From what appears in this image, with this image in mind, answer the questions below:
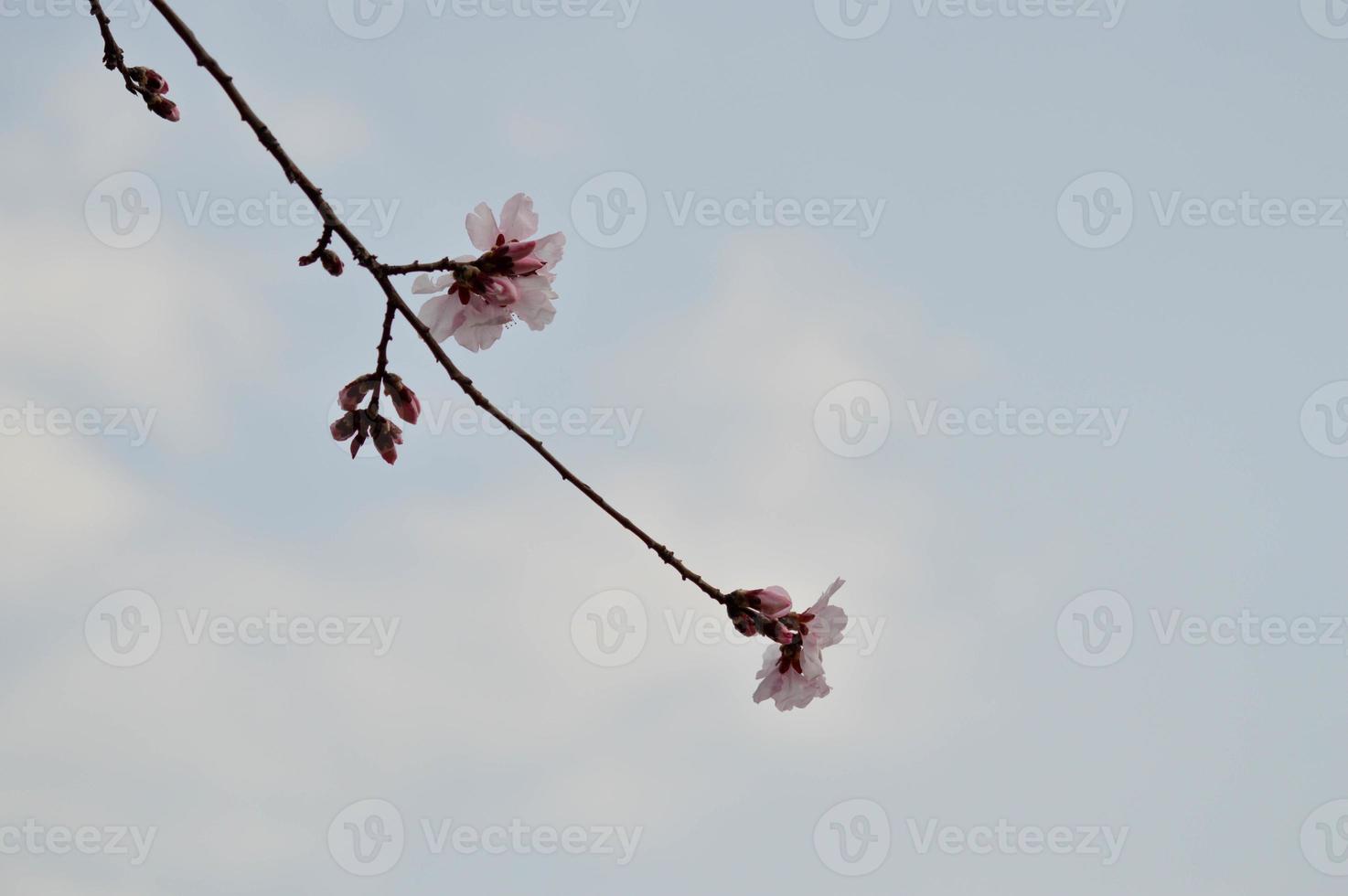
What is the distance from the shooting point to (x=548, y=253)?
5.89ft

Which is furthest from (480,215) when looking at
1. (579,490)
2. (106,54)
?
(106,54)

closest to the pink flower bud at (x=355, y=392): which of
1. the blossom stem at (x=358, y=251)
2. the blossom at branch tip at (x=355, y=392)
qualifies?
the blossom at branch tip at (x=355, y=392)

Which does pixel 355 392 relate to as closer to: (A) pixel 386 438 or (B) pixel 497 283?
(A) pixel 386 438

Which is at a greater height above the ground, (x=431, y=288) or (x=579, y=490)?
(x=431, y=288)

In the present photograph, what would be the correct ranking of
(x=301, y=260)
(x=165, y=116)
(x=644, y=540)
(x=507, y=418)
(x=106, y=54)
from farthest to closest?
1. (x=165, y=116)
2. (x=106, y=54)
3. (x=301, y=260)
4. (x=644, y=540)
5. (x=507, y=418)

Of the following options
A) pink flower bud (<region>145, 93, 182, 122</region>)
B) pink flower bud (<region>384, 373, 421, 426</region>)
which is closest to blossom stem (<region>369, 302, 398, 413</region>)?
pink flower bud (<region>384, 373, 421, 426</region>)

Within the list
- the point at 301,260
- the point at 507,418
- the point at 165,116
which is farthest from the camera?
the point at 165,116

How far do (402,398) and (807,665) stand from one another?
31.9 inches

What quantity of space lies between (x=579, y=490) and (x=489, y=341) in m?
0.50

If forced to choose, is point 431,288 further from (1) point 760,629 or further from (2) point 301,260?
(1) point 760,629

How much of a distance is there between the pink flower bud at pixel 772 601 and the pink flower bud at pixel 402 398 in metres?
0.59

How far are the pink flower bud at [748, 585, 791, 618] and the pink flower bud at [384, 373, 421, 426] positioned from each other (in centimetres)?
59

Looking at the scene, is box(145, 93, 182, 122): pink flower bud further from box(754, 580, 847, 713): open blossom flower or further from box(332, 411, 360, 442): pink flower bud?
box(754, 580, 847, 713): open blossom flower

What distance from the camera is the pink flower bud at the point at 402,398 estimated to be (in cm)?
181
